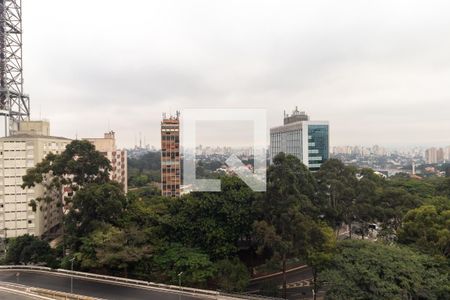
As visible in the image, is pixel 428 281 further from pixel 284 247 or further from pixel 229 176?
pixel 229 176

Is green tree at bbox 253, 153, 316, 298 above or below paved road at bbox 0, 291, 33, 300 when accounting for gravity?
above

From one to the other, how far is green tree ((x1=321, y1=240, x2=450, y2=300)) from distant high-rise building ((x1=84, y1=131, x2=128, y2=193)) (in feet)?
80.4

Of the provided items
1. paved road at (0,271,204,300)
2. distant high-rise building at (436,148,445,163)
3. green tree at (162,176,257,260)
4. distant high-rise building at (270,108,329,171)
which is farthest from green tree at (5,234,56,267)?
distant high-rise building at (436,148,445,163)

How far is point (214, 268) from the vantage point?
425 inches

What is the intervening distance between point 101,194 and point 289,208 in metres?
7.36

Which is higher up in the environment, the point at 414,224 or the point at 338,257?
the point at 414,224

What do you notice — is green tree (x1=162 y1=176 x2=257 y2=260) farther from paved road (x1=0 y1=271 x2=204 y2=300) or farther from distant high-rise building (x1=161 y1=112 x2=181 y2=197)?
distant high-rise building (x1=161 y1=112 x2=181 y2=197)

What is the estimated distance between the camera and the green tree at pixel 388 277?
823 cm

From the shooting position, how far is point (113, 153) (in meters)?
31.3

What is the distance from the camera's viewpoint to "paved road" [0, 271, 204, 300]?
34.1ft

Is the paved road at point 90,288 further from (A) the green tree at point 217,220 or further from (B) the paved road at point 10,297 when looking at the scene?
(A) the green tree at point 217,220

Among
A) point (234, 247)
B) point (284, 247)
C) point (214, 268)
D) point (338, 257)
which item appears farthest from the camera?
point (234, 247)

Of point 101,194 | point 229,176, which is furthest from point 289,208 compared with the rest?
point 101,194

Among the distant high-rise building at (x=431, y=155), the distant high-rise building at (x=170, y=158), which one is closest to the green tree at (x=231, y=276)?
the distant high-rise building at (x=170, y=158)
